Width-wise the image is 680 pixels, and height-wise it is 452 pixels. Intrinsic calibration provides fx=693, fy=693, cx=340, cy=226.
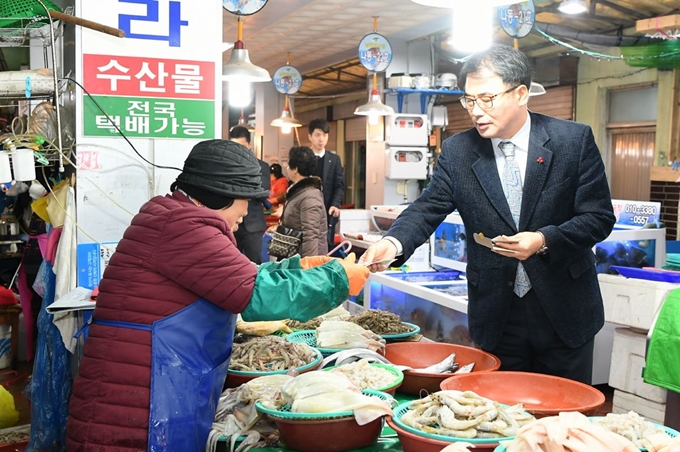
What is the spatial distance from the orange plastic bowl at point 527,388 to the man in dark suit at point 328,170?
6.86m

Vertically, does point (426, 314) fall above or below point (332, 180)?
below

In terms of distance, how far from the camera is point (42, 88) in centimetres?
314

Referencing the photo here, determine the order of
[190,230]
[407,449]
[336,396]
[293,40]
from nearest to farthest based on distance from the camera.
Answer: [407,449] < [336,396] < [190,230] < [293,40]

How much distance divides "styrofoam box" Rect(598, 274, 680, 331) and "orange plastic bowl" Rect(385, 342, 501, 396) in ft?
7.79

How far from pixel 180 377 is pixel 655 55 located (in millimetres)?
8838

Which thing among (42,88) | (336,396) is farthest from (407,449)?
(42,88)

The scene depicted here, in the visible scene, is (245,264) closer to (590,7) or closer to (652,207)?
(652,207)

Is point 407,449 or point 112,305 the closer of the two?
point 407,449

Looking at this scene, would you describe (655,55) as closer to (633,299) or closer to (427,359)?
(633,299)

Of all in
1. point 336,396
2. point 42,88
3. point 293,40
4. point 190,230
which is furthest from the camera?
point 293,40

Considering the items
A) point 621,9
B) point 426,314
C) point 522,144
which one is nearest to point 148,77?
point 522,144

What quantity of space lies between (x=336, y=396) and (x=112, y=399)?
76cm

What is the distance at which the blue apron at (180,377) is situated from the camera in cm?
222

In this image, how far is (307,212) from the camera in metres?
6.49
